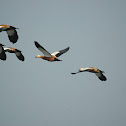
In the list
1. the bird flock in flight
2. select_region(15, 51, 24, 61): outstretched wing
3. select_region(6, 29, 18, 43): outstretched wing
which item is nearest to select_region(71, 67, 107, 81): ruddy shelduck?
the bird flock in flight

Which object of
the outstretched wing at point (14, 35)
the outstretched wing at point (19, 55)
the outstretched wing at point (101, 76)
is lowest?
the outstretched wing at point (101, 76)

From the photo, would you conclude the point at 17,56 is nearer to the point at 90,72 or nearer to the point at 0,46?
the point at 0,46

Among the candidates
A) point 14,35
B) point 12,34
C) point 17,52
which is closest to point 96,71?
point 17,52

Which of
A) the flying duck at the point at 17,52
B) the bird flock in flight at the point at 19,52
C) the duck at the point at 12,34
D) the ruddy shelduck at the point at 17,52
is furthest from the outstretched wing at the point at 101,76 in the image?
the duck at the point at 12,34

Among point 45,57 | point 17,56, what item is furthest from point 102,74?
point 17,56

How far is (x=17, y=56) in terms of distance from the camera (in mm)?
42438

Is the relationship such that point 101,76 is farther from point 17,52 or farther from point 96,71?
point 17,52

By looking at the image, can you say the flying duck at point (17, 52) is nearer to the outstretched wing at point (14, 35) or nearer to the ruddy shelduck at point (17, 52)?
the ruddy shelduck at point (17, 52)

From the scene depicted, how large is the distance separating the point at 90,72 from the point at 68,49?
19.6 ft

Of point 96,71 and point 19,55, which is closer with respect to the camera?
point 96,71

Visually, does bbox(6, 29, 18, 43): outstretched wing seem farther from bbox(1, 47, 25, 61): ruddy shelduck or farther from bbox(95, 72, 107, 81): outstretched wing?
bbox(95, 72, 107, 81): outstretched wing

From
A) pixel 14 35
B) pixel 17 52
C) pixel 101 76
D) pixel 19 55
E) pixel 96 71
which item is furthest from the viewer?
pixel 101 76

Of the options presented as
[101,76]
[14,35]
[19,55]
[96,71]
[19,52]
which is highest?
[14,35]

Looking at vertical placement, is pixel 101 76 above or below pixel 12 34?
below
